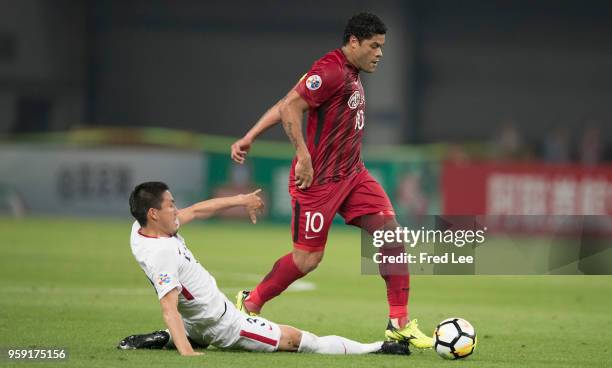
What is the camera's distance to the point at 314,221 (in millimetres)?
8602

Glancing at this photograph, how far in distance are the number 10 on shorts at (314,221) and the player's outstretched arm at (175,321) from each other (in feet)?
4.66

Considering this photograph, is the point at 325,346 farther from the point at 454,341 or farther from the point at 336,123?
the point at 336,123

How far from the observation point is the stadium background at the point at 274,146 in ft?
35.9

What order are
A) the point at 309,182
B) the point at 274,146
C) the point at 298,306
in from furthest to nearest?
the point at 274,146
the point at 298,306
the point at 309,182

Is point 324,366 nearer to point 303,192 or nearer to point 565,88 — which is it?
point 303,192

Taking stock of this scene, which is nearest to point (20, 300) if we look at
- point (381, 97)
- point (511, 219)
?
point (511, 219)

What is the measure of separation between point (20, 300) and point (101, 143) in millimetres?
15360

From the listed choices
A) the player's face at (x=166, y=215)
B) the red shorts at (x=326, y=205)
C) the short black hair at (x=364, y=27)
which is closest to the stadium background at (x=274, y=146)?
the player's face at (x=166, y=215)

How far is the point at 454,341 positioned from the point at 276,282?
60.2 inches

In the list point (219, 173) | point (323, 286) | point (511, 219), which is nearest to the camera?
point (323, 286)

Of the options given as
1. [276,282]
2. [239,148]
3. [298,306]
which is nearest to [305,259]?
[276,282]

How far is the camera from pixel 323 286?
45.1 ft

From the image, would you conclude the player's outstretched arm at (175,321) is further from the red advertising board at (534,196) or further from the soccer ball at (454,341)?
the red advertising board at (534,196)

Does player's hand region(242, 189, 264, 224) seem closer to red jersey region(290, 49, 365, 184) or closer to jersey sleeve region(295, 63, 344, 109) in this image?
red jersey region(290, 49, 365, 184)
